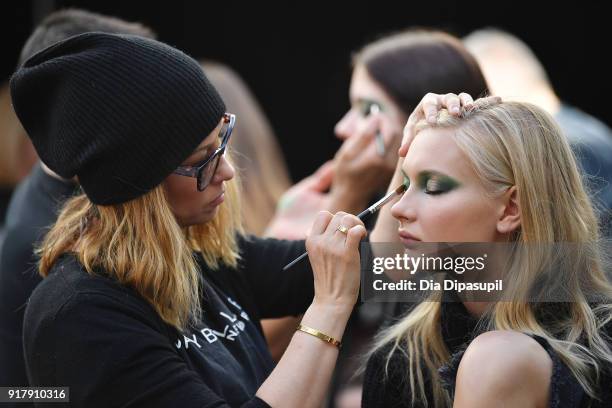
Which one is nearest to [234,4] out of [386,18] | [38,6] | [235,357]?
[386,18]

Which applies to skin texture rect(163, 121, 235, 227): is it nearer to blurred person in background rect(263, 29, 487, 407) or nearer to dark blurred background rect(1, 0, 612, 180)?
blurred person in background rect(263, 29, 487, 407)

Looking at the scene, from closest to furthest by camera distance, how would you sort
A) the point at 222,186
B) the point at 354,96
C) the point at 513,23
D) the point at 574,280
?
the point at 574,280 < the point at 222,186 < the point at 354,96 < the point at 513,23

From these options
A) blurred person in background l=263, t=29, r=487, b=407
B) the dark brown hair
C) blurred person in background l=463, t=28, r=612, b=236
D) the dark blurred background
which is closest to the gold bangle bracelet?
blurred person in background l=263, t=29, r=487, b=407

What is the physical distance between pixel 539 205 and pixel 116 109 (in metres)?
0.76

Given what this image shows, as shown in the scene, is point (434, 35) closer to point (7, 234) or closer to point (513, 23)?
point (7, 234)

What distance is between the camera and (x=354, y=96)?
2.34 meters

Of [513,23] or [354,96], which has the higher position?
[354,96]

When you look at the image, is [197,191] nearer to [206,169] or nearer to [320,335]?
[206,169]

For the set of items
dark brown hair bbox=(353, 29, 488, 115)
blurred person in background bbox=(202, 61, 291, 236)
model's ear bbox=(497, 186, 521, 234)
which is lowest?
blurred person in background bbox=(202, 61, 291, 236)

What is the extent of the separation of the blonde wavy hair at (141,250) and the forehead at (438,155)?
0.46 metres

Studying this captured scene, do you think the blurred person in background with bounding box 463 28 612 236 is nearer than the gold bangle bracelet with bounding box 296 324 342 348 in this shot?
No

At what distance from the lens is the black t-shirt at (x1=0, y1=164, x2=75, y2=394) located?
177 centimetres

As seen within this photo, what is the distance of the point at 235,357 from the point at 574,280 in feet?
2.18

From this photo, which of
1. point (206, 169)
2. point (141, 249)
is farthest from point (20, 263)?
point (206, 169)
